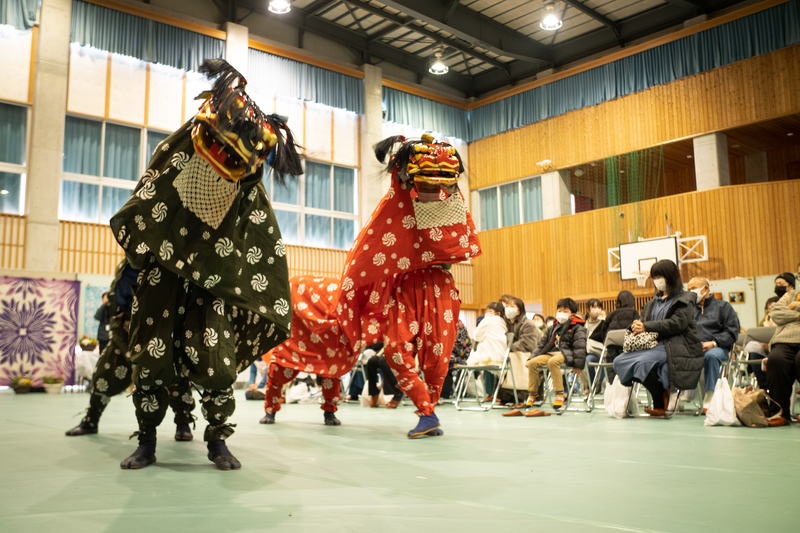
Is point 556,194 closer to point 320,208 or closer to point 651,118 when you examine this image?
point 651,118

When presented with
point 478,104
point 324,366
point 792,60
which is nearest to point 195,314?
point 324,366

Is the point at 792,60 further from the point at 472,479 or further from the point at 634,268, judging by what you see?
the point at 472,479

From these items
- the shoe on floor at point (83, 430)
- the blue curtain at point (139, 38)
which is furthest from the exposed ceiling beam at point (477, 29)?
the shoe on floor at point (83, 430)

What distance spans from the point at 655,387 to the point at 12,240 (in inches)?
484

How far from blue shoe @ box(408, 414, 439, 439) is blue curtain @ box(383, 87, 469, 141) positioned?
50.7 feet

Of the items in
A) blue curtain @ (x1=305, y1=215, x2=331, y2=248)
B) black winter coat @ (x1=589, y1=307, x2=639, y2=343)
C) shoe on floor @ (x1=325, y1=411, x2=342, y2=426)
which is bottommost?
shoe on floor @ (x1=325, y1=411, x2=342, y2=426)

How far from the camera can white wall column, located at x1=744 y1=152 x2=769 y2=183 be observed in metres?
17.5

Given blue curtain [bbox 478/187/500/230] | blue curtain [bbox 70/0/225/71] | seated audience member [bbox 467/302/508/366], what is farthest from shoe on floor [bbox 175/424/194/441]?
blue curtain [bbox 478/187/500/230]

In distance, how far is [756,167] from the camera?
17.6m

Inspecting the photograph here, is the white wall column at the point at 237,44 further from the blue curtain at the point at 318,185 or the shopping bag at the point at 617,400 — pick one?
the shopping bag at the point at 617,400

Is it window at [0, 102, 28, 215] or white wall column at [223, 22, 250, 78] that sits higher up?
white wall column at [223, 22, 250, 78]

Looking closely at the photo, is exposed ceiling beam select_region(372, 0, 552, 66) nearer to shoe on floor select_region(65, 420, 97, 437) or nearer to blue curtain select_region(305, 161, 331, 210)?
blue curtain select_region(305, 161, 331, 210)

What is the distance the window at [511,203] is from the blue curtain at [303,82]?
16.2 feet

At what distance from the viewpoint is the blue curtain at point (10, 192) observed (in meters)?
13.1
